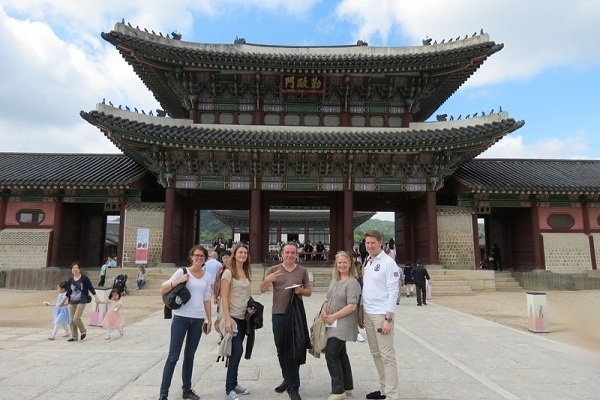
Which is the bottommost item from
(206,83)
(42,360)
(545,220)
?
(42,360)

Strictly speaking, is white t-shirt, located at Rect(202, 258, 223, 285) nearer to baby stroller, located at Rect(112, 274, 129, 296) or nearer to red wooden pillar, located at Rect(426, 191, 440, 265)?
baby stroller, located at Rect(112, 274, 129, 296)

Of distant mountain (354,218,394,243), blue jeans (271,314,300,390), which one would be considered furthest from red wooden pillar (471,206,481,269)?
distant mountain (354,218,394,243)

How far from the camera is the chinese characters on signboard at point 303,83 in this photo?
19.0 m

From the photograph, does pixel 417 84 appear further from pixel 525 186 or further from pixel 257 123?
pixel 257 123

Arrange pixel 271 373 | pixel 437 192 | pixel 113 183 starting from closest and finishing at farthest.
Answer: pixel 271 373, pixel 113 183, pixel 437 192

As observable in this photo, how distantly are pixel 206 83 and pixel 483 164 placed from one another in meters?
15.6

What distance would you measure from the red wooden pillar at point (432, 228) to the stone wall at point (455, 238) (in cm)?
71

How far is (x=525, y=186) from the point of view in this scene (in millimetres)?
18078

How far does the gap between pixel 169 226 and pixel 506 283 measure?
16.1 meters

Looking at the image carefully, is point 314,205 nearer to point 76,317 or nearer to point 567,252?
point 567,252

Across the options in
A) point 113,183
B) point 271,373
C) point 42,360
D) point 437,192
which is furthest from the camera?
point 437,192

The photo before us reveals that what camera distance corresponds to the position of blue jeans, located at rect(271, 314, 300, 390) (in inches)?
177

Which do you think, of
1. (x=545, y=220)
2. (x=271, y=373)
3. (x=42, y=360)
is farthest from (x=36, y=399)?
(x=545, y=220)

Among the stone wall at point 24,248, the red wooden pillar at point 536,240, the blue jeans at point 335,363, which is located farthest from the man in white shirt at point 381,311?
the stone wall at point 24,248
